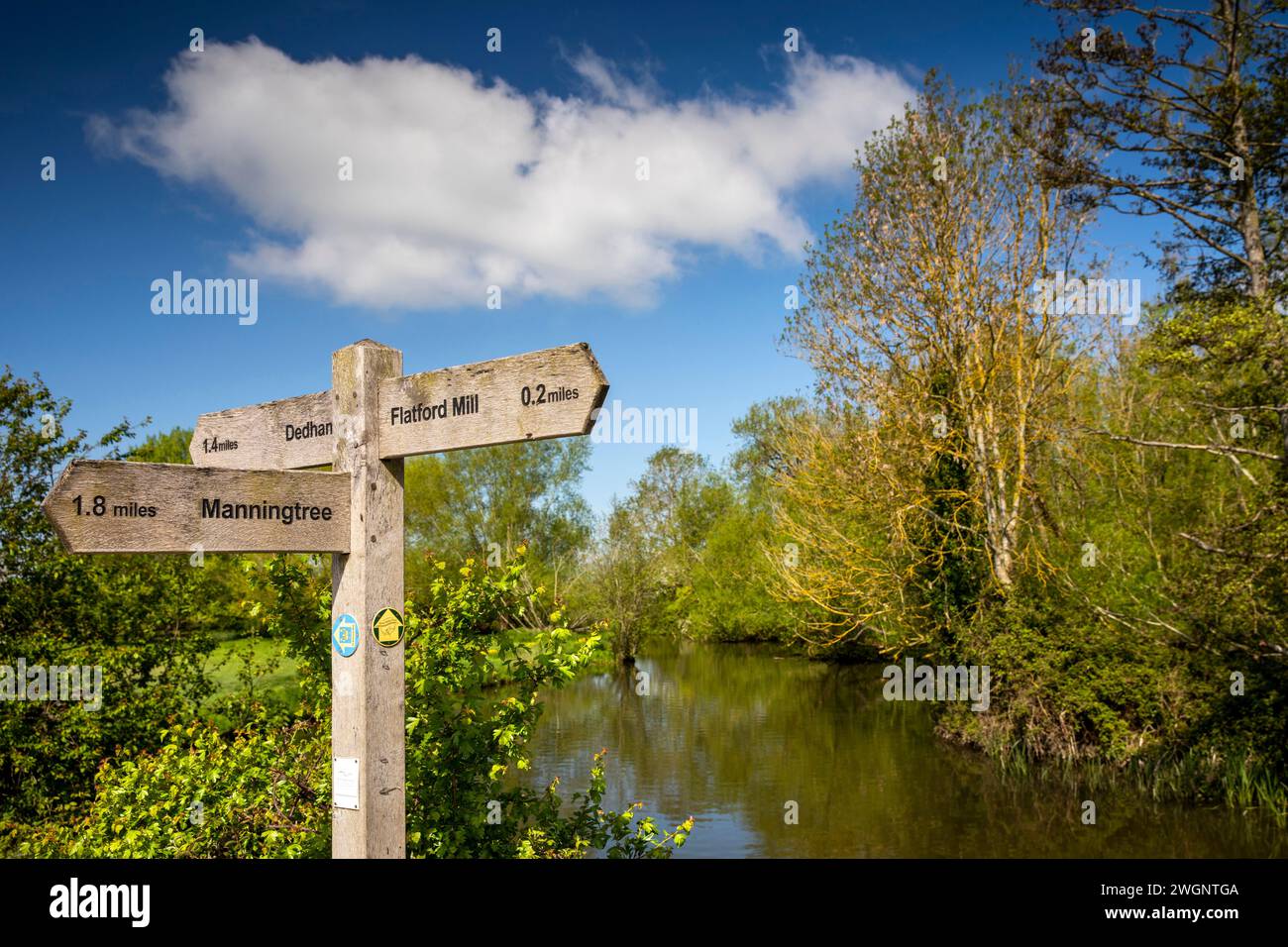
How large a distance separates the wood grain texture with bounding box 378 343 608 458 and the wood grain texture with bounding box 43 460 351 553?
36 cm

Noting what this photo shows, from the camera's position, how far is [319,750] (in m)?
6.21

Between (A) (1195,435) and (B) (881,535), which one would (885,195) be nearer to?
(B) (881,535)

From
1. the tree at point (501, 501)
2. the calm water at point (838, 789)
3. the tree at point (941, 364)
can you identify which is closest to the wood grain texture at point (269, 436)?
the calm water at point (838, 789)

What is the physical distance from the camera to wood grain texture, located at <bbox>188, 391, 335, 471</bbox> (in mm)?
4082

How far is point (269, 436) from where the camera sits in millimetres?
4375

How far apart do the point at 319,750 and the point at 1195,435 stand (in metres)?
22.3

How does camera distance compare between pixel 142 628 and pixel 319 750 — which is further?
pixel 142 628

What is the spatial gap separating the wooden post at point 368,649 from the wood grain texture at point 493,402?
109 mm

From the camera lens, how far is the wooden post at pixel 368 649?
3641mm

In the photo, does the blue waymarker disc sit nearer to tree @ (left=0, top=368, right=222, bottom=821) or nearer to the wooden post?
the wooden post

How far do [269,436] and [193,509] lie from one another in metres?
0.87

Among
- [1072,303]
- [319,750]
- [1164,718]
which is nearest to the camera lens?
[319,750]
